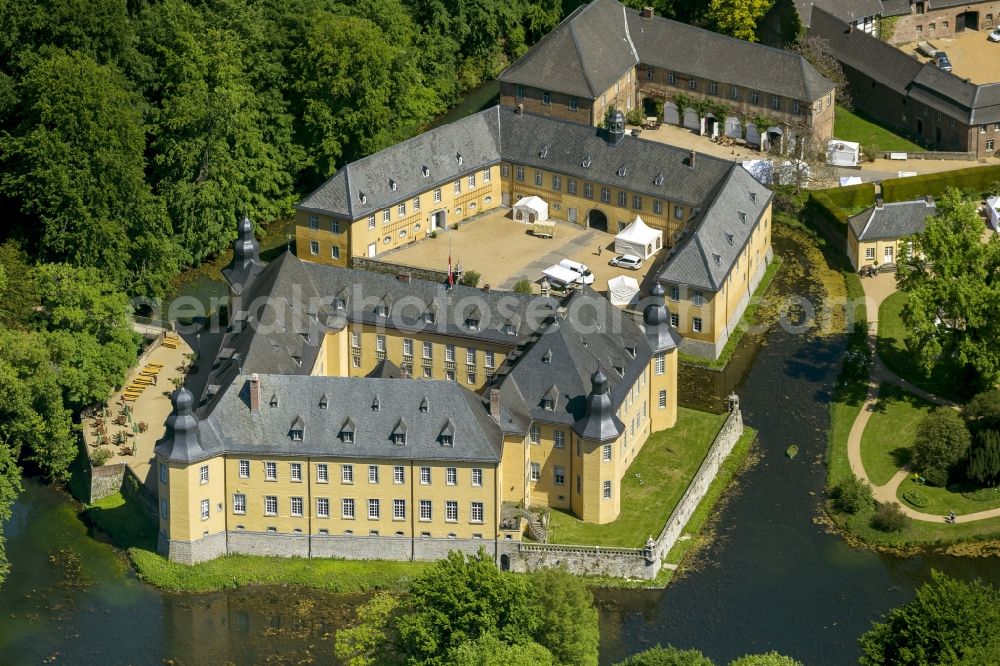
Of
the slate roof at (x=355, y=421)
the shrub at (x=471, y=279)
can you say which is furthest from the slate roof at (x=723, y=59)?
the slate roof at (x=355, y=421)

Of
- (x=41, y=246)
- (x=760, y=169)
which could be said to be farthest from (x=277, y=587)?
(x=760, y=169)

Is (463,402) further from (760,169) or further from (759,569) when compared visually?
(760,169)

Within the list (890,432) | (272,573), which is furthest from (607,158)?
(272,573)

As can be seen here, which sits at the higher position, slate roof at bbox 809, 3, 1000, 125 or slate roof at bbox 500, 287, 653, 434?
slate roof at bbox 809, 3, 1000, 125

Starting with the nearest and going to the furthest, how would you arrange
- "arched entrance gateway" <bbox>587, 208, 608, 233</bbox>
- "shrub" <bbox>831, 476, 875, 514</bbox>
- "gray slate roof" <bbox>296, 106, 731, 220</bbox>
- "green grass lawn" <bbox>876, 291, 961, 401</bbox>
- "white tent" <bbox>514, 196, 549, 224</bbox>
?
"shrub" <bbox>831, 476, 875, 514</bbox> → "green grass lawn" <bbox>876, 291, 961, 401</bbox> → "gray slate roof" <bbox>296, 106, 731, 220</bbox> → "arched entrance gateway" <bbox>587, 208, 608, 233</bbox> → "white tent" <bbox>514, 196, 549, 224</bbox>

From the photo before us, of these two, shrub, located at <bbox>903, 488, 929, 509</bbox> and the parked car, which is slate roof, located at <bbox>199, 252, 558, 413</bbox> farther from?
shrub, located at <bbox>903, 488, 929, 509</bbox>

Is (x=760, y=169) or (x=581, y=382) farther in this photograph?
(x=760, y=169)

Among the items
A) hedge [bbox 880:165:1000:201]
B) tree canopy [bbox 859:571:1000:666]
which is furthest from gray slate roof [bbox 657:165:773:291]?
tree canopy [bbox 859:571:1000:666]
